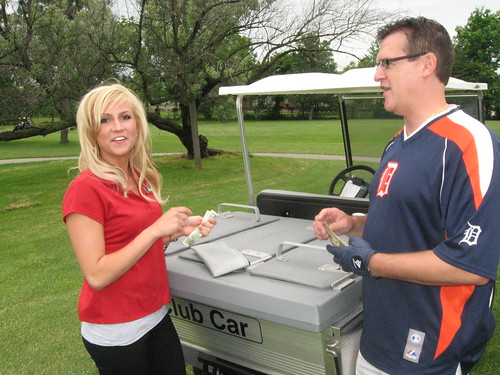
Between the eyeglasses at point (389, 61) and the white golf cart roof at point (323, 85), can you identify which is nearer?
the eyeglasses at point (389, 61)

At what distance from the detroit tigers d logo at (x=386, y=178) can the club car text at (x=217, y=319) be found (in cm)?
74

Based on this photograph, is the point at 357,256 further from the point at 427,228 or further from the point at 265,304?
the point at 265,304

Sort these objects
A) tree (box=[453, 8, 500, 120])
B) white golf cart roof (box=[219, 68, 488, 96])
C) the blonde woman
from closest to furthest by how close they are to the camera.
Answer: the blonde woman, white golf cart roof (box=[219, 68, 488, 96]), tree (box=[453, 8, 500, 120])

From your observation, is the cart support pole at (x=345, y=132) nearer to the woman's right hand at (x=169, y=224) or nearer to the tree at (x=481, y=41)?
the woman's right hand at (x=169, y=224)

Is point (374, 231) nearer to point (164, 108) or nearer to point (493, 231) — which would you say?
point (493, 231)

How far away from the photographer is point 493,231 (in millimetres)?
1312

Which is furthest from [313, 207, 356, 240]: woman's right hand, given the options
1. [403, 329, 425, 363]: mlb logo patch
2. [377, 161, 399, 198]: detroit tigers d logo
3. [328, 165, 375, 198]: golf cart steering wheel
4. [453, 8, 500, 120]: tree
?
[453, 8, 500, 120]: tree

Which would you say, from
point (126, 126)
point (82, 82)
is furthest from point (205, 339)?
point (82, 82)

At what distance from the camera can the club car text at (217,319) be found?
1.95 meters

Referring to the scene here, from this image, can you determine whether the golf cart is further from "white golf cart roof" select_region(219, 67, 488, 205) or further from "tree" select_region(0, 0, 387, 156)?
"tree" select_region(0, 0, 387, 156)

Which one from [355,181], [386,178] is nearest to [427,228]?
[386,178]

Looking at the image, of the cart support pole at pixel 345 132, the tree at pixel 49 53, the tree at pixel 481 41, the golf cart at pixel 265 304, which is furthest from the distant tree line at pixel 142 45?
the tree at pixel 481 41

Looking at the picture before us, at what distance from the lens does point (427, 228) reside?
1.46 meters

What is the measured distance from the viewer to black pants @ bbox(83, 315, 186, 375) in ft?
5.93
